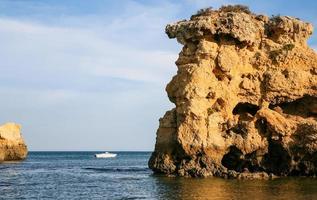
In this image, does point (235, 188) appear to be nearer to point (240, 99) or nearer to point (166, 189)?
point (166, 189)

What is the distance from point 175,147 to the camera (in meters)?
50.4

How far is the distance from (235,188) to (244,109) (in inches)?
599

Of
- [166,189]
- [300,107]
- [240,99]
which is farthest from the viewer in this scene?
[300,107]

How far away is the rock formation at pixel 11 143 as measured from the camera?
99000 mm

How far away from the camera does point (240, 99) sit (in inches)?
2057

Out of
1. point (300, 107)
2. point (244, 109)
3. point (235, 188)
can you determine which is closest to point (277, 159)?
point (244, 109)

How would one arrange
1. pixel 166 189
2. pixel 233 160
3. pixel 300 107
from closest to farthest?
pixel 166 189 → pixel 233 160 → pixel 300 107

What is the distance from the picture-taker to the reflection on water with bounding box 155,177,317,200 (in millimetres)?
37125

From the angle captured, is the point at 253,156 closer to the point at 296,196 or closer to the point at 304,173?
the point at 304,173

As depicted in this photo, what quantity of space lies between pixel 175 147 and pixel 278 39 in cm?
1533

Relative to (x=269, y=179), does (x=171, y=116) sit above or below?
above

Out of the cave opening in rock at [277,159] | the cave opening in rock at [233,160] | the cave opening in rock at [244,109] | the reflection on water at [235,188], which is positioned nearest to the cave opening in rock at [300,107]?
the cave opening in rock at [244,109]

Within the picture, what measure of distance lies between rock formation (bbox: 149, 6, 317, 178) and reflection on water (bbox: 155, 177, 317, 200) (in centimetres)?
295

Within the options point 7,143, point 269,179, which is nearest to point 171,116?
point 269,179
